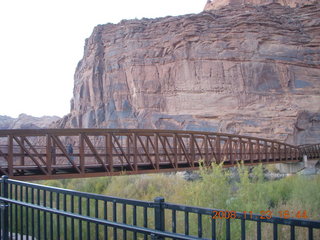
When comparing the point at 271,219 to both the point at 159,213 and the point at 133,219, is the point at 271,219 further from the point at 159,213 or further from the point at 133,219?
the point at 133,219

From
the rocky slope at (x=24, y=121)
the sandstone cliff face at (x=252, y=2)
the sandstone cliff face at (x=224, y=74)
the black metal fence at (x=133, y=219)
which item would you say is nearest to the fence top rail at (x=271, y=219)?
the black metal fence at (x=133, y=219)

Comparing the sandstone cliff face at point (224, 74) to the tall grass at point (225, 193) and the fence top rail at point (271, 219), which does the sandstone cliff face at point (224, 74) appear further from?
the fence top rail at point (271, 219)

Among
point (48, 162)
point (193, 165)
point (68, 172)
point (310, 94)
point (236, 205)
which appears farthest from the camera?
point (310, 94)

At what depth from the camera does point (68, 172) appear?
13422 millimetres

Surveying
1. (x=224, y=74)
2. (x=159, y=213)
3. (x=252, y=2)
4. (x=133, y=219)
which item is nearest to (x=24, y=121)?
(x=224, y=74)

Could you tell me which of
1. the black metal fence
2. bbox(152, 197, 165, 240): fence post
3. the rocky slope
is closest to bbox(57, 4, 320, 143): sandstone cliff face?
the rocky slope

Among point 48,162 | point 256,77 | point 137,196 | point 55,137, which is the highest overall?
point 256,77

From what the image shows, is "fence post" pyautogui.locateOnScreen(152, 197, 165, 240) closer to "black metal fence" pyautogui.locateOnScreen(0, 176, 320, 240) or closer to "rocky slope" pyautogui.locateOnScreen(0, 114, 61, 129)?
"black metal fence" pyautogui.locateOnScreen(0, 176, 320, 240)

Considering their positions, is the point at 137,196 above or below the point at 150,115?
below

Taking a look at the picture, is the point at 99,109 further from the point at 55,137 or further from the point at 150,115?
the point at 55,137

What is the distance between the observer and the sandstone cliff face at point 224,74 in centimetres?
4025

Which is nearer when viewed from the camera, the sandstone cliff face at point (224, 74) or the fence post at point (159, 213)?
the fence post at point (159, 213)

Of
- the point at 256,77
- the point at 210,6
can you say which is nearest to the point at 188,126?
the point at 256,77

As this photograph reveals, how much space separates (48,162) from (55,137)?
0.98 metres
